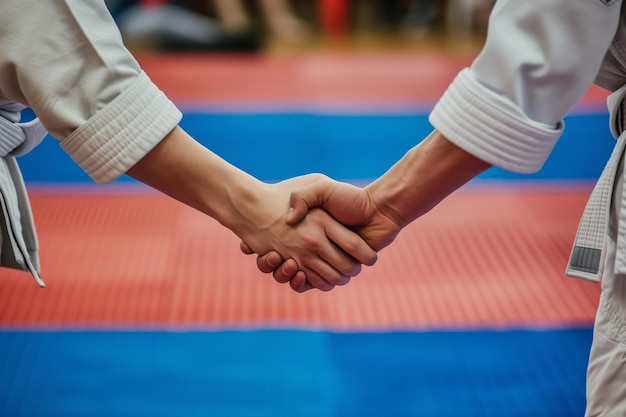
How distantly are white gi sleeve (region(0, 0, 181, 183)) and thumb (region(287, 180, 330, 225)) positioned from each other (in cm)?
46

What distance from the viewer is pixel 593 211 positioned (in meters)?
1.44

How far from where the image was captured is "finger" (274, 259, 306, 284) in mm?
2014

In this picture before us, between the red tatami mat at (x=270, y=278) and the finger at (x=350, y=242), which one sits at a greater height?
the finger at (x=350, y=242)

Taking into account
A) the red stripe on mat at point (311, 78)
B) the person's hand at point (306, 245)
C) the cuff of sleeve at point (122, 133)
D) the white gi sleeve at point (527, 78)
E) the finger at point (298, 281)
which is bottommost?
the red stripe on mat at point (311, 78)

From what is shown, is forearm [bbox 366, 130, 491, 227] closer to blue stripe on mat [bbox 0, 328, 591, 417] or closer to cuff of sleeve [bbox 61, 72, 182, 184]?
cuff of sleeve [bbox 61, 72, 182, 184]

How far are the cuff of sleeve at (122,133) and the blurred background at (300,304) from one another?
0.92m

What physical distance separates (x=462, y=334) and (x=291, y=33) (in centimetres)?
624

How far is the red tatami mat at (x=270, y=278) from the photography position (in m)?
2.71

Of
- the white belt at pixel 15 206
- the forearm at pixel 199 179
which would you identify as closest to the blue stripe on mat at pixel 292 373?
the forearm at pixel 199 179

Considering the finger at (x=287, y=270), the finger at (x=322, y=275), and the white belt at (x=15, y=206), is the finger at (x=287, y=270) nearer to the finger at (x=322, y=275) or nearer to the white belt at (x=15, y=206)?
the finger at (x=322, y=275)

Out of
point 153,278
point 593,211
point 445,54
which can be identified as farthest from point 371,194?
point 445,54

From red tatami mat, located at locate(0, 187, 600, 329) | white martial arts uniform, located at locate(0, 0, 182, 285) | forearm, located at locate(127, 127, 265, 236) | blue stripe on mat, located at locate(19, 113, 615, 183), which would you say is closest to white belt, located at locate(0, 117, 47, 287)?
white martial arts uniform, located at locate(0, 0, 182, 285)

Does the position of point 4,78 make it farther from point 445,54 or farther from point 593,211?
point 445,54

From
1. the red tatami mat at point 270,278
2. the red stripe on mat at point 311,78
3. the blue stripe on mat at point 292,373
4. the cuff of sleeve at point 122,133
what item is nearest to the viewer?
the cuff of sleeve at point 122,133
